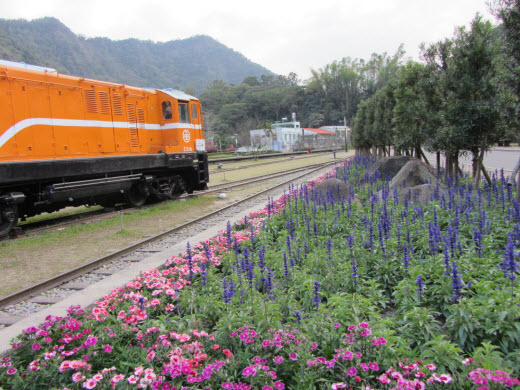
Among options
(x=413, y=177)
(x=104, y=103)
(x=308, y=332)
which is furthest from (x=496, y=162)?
(x=308, y=332)

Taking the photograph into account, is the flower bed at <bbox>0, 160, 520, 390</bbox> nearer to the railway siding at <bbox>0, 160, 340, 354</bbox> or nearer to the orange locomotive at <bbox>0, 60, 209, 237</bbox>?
the railway siding at <bbox>0, 160, 340, 354</bbox>

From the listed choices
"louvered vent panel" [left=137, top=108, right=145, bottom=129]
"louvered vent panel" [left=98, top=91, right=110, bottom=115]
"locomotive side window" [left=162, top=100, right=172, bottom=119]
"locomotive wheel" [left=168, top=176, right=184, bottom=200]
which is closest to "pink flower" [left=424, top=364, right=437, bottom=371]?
"louvered vent panel" [left=98, top=91, right=110, bottom=115]

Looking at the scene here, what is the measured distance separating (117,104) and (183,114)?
2.93 m

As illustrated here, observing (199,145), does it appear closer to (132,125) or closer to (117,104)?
(132,125)

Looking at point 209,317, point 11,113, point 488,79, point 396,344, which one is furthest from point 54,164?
point 488,79

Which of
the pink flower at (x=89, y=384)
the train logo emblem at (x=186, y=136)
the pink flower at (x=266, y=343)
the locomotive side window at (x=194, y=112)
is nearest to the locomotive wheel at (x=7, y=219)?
the train logo emblem at (x=186, y=136)

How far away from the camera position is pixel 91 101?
36.8 feet

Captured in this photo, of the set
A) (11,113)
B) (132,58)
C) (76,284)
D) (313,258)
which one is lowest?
(76,284)

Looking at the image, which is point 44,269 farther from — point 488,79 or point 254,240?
point 488,79

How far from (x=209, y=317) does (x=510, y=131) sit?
389 inches

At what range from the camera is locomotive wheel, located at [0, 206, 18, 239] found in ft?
28.7

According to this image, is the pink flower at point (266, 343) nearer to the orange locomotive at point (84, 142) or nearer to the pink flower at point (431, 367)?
the pink flower at point (431, 367)

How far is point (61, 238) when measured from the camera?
29.1 feet

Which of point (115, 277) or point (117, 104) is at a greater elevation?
point (117, 104)
